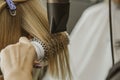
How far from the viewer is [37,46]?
2.68 feet

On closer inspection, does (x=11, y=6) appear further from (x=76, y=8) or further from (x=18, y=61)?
(x=76, y=8)

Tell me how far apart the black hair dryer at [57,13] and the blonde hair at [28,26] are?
0.51ft

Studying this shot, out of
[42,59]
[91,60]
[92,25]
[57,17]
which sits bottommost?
[91,60]

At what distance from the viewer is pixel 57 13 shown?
72 cm

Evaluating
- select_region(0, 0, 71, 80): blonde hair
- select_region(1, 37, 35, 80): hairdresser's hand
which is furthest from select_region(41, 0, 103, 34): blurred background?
select_region(1, 37, 35, 80): hairdresser's hand

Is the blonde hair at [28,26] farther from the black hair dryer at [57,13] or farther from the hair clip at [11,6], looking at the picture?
the black hair dryer at [57,13]

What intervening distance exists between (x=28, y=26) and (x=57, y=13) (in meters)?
0.22

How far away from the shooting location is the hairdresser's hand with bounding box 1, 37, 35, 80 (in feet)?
2.44

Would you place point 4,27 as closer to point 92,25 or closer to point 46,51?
point 46,51

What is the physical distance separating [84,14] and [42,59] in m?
1.24

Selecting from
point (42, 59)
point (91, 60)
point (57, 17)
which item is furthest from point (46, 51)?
point (91, 60)

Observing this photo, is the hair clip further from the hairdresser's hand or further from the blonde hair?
the hairdresser's hand

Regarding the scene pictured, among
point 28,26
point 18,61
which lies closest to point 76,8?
point 28,26

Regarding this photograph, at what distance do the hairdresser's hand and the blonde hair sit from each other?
10 centimetres
